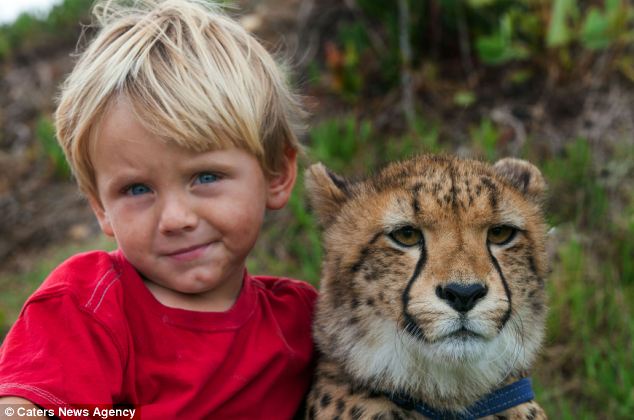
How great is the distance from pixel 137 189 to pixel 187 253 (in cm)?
23

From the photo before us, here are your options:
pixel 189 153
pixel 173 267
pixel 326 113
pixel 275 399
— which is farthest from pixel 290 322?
pixel 326 113

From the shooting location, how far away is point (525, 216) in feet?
7.43

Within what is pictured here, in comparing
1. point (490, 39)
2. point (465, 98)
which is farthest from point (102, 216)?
point (465, 98)

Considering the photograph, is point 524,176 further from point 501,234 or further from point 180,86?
point 180,86

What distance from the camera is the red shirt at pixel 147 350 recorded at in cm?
191

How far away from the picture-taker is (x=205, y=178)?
87.1 inches

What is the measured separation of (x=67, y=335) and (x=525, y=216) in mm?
1294

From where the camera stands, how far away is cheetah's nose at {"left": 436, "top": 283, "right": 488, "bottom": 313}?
1.94 m

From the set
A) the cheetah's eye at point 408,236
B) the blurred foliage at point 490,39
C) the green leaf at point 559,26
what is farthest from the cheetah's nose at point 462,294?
the green leaf at point 559,26

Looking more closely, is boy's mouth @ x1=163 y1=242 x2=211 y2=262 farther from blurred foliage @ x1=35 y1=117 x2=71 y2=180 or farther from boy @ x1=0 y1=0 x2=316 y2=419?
blurred foliage @ x1=35 y1=117 x2=71 y2=180

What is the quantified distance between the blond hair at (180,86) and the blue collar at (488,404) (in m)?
0.84

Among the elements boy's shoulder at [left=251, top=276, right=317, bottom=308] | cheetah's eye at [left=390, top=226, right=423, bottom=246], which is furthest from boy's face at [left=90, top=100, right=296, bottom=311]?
cheetah's eye at [left=390, top=226, right=423, bottom=246]

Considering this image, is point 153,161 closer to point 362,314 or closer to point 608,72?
point 362,314

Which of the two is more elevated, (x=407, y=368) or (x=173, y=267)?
(x=173, y=267)
